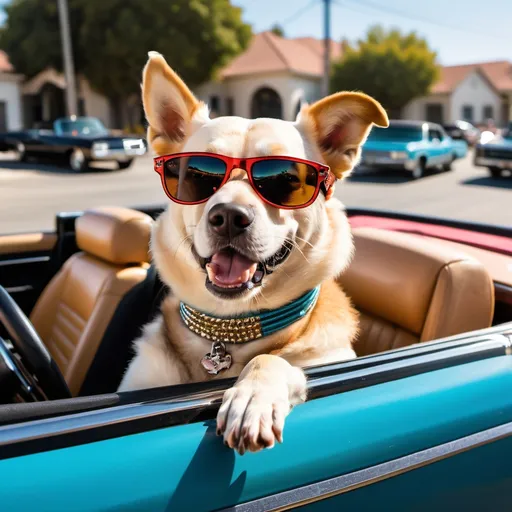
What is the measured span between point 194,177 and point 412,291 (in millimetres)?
1017

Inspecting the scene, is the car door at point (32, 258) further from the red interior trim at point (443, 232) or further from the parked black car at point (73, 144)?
the parked black car at point (73, 144)

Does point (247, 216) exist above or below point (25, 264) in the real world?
above

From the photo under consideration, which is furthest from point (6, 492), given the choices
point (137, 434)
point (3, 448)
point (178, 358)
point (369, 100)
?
point (369, 100)

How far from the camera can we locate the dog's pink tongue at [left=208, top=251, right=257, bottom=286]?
193 cm

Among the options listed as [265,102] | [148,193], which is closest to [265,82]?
[265,102]

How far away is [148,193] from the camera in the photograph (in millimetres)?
13656

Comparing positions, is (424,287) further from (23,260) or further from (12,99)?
(12,99)

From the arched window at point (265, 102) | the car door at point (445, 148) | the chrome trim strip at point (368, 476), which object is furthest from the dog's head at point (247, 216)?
the arched window at point (265, 102)

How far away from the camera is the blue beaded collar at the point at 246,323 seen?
Answer: 205cm

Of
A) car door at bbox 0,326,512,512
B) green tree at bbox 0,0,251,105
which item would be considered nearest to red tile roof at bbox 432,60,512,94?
green tree at bbox 0,0,251,105

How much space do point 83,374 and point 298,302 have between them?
1258mm

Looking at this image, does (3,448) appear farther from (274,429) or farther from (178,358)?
(178,358)

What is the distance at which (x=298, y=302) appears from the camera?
2109mm

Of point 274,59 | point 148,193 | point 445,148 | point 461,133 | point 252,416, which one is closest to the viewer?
point 252,416
